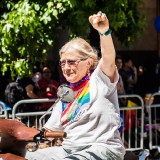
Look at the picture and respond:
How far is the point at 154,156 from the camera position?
729cm

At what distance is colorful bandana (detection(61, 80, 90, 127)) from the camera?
11.8 ft

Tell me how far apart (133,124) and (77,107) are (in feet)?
16.1

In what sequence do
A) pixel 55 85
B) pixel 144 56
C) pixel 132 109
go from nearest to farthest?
pixel 132 109, pixel 55 85, pixel 144 56

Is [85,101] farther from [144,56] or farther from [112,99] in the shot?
[144,56]

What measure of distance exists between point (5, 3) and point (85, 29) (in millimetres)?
1368

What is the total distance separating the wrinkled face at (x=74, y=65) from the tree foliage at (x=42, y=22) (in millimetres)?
3302

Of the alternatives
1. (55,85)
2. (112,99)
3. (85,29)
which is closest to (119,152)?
(112,99)

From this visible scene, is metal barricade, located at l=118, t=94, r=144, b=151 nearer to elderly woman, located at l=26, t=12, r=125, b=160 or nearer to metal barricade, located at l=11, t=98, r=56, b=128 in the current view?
metal barricade, located at l=11, t=98, r=56, b=128

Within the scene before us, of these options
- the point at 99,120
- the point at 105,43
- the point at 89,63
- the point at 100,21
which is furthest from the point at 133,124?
the point at 100,21

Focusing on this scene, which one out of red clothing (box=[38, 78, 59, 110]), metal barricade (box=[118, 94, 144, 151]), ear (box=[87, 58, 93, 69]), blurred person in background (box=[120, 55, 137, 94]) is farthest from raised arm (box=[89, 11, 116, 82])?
blurred person in background (box=[120, 55, 137, 94])

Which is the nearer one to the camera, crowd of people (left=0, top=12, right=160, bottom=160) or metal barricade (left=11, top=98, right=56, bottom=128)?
crowd of people (left=0, top=12, right=160, bottom=160)

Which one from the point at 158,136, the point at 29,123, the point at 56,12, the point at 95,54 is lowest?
the point at 158,136

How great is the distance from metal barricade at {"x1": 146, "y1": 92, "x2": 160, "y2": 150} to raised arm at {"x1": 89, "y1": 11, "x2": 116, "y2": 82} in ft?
→ 15.4

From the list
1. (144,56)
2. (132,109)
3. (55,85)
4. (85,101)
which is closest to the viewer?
(85,101)
